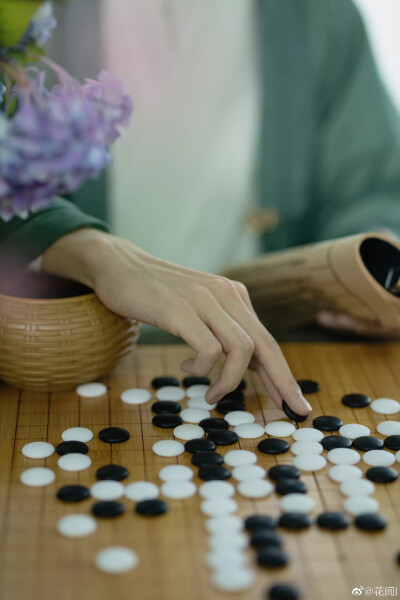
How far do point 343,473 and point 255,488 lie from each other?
0.11 metres

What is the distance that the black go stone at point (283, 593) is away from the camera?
0.61m

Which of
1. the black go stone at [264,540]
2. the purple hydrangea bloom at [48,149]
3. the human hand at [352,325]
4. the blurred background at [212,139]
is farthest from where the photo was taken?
the blurred background at [212,139]

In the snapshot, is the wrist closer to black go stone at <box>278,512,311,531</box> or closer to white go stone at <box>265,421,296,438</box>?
white go stone at <box>265,421,296,438</box>

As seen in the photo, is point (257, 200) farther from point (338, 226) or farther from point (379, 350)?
point (379, 350)

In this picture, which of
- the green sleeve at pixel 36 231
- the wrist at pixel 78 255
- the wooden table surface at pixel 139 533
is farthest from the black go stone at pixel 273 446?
the green sleeve at pixel 36 231

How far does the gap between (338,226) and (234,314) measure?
79 cm

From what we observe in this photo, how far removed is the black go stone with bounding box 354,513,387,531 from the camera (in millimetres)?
708

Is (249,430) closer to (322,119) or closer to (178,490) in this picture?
(178,490)

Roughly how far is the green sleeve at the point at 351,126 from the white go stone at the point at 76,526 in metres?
1.07

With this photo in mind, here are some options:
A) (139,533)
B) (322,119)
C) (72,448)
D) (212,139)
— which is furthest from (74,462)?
(322,119)

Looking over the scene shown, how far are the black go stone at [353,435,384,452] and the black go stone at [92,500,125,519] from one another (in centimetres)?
30

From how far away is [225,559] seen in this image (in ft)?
2.15

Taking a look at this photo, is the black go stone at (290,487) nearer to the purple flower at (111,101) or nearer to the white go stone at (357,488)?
the white go stone at (357,488)

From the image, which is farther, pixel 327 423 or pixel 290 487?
pixel 327 423
